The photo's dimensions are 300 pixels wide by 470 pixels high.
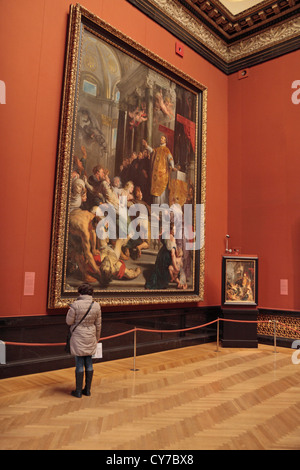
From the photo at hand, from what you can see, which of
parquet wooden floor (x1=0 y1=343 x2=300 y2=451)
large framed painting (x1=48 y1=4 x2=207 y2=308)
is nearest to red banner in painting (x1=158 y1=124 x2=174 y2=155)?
large framed painting (x1=48 y1=4 x2=207 y2=308)

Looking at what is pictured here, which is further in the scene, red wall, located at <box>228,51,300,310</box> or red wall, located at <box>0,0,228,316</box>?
red wall, located at <box>228,51,300,310</box>

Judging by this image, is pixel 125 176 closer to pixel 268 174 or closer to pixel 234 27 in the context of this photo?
pixel 268 174

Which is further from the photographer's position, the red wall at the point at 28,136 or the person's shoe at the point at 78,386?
the red wall at the point at 28,136

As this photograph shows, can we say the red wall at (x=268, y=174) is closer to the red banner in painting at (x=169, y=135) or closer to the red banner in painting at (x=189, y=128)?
the red banner in painting at (x=189, y=128)

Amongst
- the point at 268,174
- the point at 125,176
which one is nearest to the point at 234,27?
the point at 268,174

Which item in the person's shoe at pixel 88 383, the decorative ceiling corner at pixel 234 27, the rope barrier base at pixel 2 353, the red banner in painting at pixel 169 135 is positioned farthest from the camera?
the decorative ceiling corner at pixel 234 27

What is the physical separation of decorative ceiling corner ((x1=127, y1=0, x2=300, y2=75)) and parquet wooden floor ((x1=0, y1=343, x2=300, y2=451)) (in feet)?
25.4

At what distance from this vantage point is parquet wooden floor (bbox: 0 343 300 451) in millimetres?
3480

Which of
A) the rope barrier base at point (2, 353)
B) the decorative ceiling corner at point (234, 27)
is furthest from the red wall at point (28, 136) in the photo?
the decorative ceiling corner at point (234, 27)

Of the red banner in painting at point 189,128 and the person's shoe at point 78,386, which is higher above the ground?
the red banner in painting at point 189,128

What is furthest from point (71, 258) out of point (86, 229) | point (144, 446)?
point (144, 446)

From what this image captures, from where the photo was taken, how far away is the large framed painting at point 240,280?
9.02m

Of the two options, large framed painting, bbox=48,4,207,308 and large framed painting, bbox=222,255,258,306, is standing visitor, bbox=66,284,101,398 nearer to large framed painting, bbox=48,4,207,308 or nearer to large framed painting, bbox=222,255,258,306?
large framed painting, bbox=48,4,207,308

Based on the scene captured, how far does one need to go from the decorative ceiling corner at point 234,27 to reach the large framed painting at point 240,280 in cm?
558
